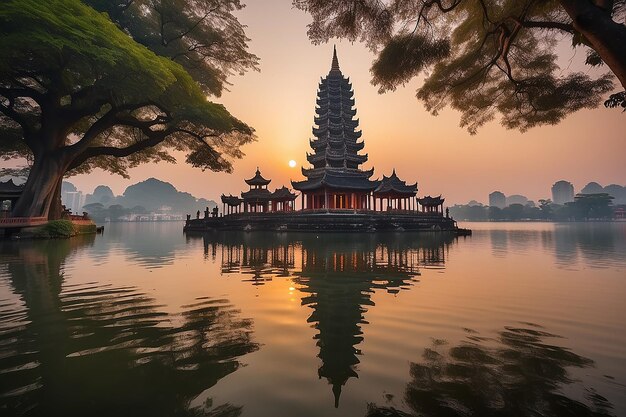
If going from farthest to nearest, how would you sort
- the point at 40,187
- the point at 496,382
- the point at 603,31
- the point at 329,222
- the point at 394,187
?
the point at 394,187, the point at 329,222, the point at 40,187, the point at 603,31, the point at 496,382

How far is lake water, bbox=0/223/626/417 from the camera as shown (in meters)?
2.26

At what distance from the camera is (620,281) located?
7535 millimetres

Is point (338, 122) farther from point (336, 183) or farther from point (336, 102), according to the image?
point (336, 183)

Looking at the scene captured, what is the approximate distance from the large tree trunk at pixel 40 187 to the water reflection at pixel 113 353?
54.0 ft

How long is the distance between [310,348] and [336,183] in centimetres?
3023

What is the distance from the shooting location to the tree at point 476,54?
6.66 metres

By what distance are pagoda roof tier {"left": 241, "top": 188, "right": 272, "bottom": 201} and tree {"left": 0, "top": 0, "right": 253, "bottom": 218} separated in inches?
486

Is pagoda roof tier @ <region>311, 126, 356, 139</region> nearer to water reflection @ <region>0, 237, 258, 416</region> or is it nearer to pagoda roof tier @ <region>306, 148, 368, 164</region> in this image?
pagoda roof tier @ <region>306, 148, 368, 164</region>

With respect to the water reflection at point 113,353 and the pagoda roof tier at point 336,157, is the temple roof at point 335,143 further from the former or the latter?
the water reflection at point 113,353

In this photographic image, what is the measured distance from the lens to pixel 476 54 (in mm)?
8156

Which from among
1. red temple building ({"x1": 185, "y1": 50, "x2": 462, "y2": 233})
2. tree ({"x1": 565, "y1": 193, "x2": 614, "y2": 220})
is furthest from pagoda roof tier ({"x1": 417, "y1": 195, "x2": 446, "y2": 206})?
tree ({"x1": 565, "y1": 193, "x2": 614, "y2": 220})

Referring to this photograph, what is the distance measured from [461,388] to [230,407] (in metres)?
1.82

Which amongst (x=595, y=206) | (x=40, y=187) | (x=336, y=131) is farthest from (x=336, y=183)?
(x=595, y=206)

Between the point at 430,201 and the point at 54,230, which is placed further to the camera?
the point at 430,201
